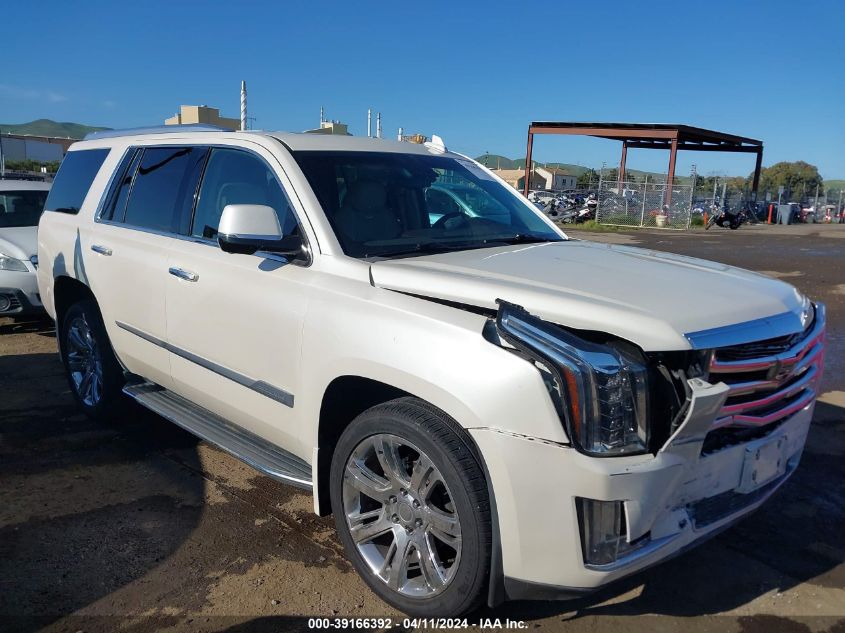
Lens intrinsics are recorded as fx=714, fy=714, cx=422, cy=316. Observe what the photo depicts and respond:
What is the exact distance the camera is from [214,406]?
Answer: 12.7 ft

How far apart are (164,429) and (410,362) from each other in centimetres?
304

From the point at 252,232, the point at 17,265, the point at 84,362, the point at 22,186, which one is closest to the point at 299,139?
the point at 252,232

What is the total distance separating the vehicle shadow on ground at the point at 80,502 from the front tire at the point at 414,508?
3.50 feet

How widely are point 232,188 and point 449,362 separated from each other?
1983 millimetres

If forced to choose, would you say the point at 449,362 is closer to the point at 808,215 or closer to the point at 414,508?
the point at 414,508

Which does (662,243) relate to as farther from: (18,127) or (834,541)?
(18,127)

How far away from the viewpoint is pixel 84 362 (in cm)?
521

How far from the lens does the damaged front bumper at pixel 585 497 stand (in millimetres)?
2283

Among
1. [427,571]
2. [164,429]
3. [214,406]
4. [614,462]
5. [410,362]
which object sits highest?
[410,362]

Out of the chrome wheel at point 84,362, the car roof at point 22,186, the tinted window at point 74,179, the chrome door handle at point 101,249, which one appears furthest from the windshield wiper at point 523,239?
the car roof at point 22,186

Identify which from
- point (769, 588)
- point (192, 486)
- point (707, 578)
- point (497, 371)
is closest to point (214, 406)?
point (192, 486)

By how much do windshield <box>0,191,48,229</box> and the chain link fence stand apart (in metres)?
27.1

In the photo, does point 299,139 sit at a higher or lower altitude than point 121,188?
higher

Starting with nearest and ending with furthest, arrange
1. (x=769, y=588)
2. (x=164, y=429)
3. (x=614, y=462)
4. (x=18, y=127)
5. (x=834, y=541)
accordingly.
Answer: (x=614, y=462)
(x=769, y=588)
(x=834, y=541)
(x=164, y=429)
(x=18, y=127)
